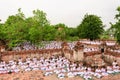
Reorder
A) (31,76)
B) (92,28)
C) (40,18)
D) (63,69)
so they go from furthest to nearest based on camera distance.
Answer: (92,28) → (40,18) → (63,69) → (31,76)

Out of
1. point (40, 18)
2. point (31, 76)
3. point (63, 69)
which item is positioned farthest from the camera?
point (40, 18)

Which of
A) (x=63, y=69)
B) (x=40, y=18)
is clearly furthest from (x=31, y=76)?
(x=40, y=18)

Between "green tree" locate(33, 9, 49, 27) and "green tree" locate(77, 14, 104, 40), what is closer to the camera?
"green tree" locate(33, 9, 49, 27)

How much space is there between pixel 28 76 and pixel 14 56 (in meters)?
8.77

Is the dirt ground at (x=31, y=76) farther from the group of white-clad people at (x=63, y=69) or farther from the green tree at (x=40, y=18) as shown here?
the green tree at (x=40, y=18)

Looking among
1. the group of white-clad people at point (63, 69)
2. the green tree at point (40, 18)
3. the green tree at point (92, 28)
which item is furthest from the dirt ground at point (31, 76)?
the green tree at point (92, 28)

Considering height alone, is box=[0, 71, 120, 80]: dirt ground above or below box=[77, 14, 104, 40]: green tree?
below

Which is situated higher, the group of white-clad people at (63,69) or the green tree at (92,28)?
the green tree at (92,28)

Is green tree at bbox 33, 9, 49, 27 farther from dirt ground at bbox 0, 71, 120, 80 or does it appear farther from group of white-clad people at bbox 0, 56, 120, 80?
dirt ground at bbox 0, 71, 120, 80

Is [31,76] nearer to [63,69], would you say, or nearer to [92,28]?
[63,69]

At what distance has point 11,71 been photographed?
24.3 metres

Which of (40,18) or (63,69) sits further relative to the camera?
(40,18)

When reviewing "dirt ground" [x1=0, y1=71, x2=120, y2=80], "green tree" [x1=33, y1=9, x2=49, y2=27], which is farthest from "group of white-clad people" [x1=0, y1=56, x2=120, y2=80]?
"green tree" [x1=33, y1=9, x2=49, y2=27]

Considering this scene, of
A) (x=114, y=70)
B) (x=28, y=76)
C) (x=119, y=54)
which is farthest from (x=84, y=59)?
(x=28, y=76)
